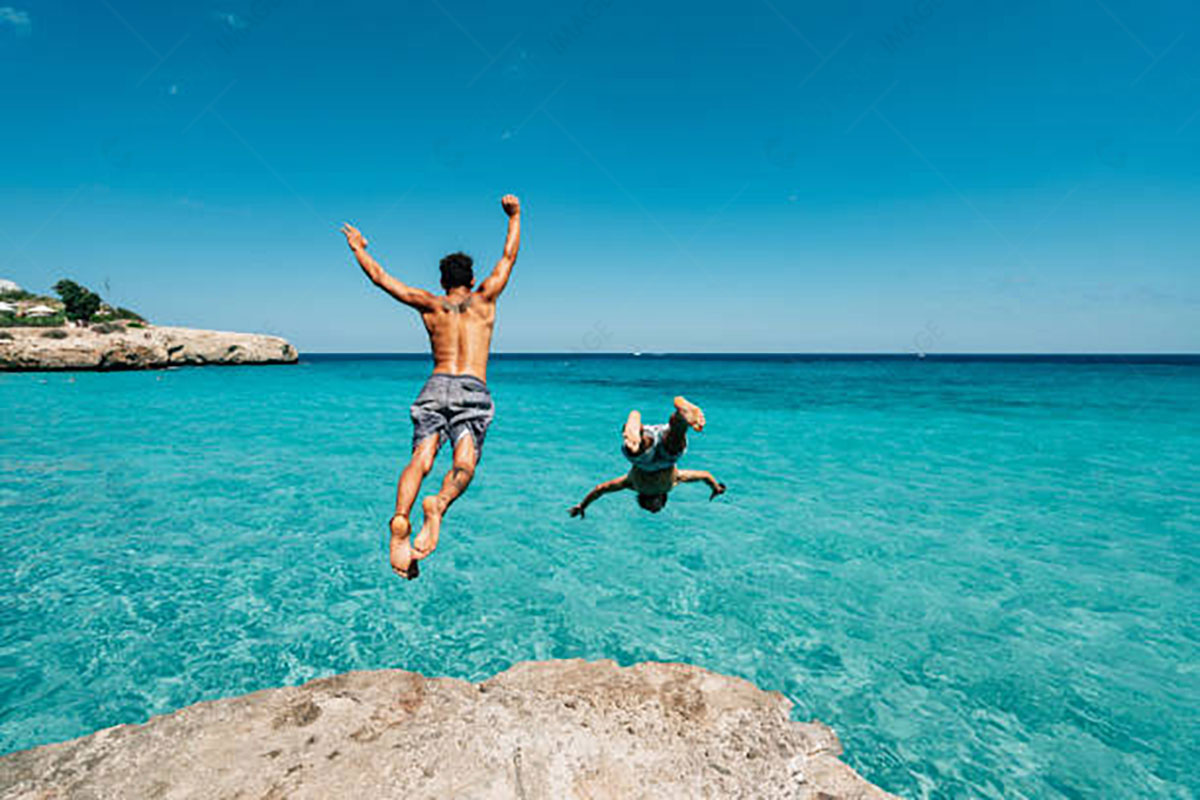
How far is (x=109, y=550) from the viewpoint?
1060cm

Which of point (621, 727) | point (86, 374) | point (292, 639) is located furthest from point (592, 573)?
point (86, 374)

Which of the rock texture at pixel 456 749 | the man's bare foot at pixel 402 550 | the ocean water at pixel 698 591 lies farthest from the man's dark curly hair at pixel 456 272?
the ocean water at pixel 698 591

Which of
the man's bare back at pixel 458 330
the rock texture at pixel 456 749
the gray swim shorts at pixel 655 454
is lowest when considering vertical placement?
the rock texture at pixel 456 749

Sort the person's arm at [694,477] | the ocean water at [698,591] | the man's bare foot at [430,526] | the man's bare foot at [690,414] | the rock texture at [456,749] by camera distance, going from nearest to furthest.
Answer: the rock texture at [456,749] < the man's bare foot at [430,526] < the man's bare foot at [690,414] < the person's arm at [694,477] < the ocean water at [698,591]

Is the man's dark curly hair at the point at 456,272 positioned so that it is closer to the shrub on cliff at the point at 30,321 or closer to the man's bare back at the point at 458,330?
the man's bare back at the point at 458,330

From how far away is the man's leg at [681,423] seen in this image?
4371 mm

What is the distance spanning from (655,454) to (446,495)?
223 cm

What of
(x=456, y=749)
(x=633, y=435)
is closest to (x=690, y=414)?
(x=633, y=435)

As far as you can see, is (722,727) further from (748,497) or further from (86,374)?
(86,374)

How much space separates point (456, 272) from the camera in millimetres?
4895

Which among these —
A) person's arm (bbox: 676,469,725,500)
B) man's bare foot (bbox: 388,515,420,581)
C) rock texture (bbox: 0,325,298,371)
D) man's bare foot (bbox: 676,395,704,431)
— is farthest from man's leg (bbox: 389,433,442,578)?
rock texture (bbox: 0,325,298,371)

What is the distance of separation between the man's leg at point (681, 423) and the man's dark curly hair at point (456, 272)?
2.38 metres

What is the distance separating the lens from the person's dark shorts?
15.0 feet

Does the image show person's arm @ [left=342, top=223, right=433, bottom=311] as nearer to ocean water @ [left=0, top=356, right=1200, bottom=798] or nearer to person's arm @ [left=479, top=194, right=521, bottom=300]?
person's arm @ [left=479, top=194, right=521, bottom=300]
